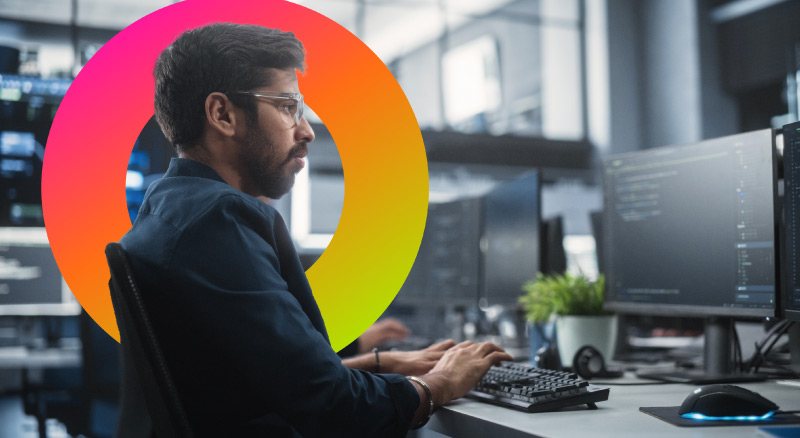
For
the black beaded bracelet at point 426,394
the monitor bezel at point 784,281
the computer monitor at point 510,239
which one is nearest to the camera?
the black beaded bracelet at point 426,394

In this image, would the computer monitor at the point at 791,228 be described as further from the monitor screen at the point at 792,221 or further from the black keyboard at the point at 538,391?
the black keyboard at the point at 538,391

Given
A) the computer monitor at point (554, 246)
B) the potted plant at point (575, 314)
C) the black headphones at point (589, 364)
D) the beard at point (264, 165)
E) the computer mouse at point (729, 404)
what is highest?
the beard at point (264, 165)

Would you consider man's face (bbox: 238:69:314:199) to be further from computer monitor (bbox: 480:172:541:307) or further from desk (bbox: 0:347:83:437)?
desk (bbox: 0:347:83:437)

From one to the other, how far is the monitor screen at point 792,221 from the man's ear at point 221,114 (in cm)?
110

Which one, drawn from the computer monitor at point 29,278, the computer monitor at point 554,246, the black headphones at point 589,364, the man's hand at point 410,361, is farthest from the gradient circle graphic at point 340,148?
the computer monitor at point 29,278

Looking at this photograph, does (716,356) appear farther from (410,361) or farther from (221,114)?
(221,114)

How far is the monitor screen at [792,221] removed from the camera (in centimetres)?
142

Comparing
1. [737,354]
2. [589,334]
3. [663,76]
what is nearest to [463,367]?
[589,334]

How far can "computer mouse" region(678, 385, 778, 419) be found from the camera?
110cm

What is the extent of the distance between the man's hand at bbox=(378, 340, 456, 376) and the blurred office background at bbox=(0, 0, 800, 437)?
349 cm

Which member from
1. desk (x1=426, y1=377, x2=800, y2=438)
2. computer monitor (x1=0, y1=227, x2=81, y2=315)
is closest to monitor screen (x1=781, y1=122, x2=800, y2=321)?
desk (x1=426, y1=377, x2=800, y2=438)

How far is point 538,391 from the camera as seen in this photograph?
1.25 m

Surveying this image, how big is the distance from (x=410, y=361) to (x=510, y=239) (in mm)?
1114

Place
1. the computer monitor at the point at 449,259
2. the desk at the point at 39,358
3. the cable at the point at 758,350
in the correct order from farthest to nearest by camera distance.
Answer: the desk at the point at 39,358 < the computer monitor at the point at 449,259 < the cable at the point at 758,350
